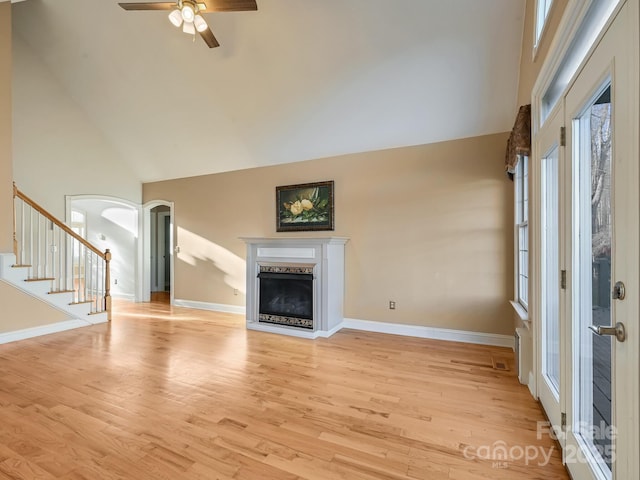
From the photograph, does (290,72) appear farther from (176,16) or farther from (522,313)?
(522,313)

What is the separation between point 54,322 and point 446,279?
214 inches

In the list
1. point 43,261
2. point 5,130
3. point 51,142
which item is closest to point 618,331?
point 5,130

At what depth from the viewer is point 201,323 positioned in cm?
484

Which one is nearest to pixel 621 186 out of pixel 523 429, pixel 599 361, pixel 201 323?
pixel 599 361

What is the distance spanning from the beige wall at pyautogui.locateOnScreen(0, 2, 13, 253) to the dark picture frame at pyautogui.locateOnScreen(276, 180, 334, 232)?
3.47 meters

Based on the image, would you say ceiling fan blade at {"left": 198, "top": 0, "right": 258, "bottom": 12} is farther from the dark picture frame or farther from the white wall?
the white wall

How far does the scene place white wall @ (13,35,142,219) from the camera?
479cm

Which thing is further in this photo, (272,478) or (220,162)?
(220,162)

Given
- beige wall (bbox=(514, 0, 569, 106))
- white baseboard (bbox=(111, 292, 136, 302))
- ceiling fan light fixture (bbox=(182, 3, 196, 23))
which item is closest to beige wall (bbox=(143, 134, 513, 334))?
beige wall (bbox=(514, 0, 569, 106))

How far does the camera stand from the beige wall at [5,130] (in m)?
3.83

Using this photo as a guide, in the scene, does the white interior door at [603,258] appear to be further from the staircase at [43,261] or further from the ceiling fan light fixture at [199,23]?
the staircase at [43,261]

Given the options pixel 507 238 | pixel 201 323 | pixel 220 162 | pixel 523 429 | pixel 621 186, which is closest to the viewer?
pixel 621 186

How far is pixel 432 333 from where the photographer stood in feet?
13.3

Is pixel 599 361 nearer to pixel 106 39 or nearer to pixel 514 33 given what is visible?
pixel 514 33
